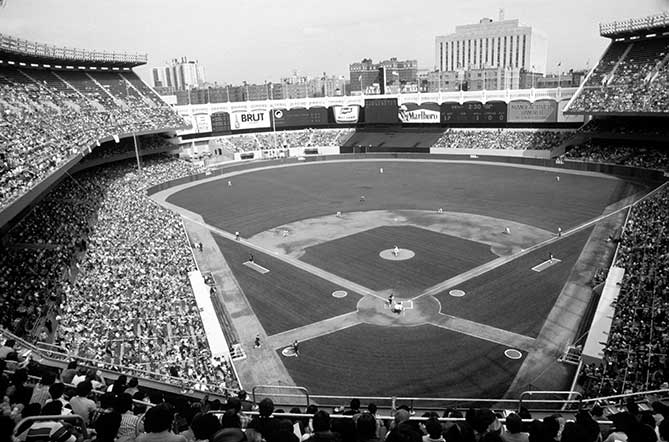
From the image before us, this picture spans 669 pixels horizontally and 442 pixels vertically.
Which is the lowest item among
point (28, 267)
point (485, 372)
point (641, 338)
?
point (485, 372)

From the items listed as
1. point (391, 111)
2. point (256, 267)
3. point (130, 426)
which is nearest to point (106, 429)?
point (130, 426)

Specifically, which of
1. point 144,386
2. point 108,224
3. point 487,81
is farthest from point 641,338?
point 487,81

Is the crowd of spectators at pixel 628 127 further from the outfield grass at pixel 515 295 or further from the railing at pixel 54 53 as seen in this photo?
the railing at pixel 54 53

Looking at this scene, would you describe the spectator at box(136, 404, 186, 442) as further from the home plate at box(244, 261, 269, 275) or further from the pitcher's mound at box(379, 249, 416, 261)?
the pitcher's mound at box(379, 249, 416, 261)

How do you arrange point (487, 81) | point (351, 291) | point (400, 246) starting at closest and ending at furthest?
point (351, 291), point (400, 246), point (487, 81)

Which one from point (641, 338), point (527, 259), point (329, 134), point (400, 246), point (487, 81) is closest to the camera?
point (641, 338)

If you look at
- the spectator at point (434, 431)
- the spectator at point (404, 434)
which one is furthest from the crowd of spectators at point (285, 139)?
the spectator at point (404, 434)

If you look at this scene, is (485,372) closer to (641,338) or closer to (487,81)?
(641,338)

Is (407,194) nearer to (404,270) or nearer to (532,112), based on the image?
(404,270)
